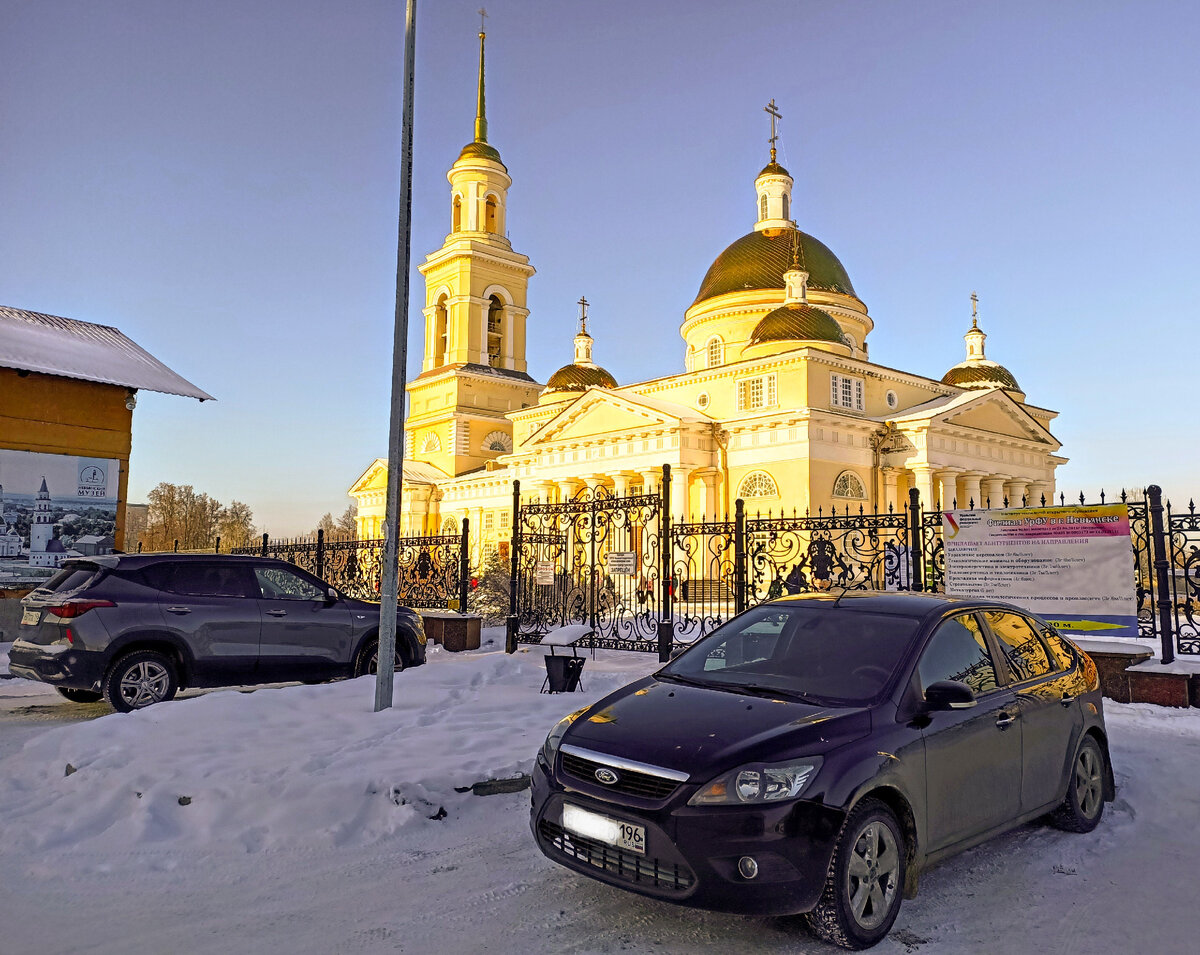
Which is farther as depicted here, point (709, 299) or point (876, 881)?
point (709, 299)

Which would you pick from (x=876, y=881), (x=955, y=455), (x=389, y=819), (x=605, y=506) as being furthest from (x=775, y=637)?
(x=955, y=455)

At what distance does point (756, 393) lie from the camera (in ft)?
125

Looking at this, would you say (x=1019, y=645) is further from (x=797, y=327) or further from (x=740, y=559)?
(x=797, y=327)

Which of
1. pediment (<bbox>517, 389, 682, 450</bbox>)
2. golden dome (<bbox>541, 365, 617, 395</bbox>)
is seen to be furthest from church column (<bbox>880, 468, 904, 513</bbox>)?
golden dome (<bbox>541, 365, 617, 395</bbox>)

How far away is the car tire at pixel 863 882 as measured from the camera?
12.3ft

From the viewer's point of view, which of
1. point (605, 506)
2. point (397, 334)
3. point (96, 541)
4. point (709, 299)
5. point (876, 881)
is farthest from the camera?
point (709, 299)

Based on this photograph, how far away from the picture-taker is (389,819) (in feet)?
18.1

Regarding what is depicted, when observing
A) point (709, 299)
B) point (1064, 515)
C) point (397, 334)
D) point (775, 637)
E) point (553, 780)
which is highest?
point (709, 299)

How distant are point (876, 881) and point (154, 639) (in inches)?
301

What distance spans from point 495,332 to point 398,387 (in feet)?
152

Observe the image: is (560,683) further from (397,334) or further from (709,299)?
(709,299)

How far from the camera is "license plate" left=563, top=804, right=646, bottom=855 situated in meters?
3.83

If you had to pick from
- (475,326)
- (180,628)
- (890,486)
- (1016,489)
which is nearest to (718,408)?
(890,486)

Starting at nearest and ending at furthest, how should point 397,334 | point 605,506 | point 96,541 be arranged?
point 397,334, point 605,506, point 96,541
